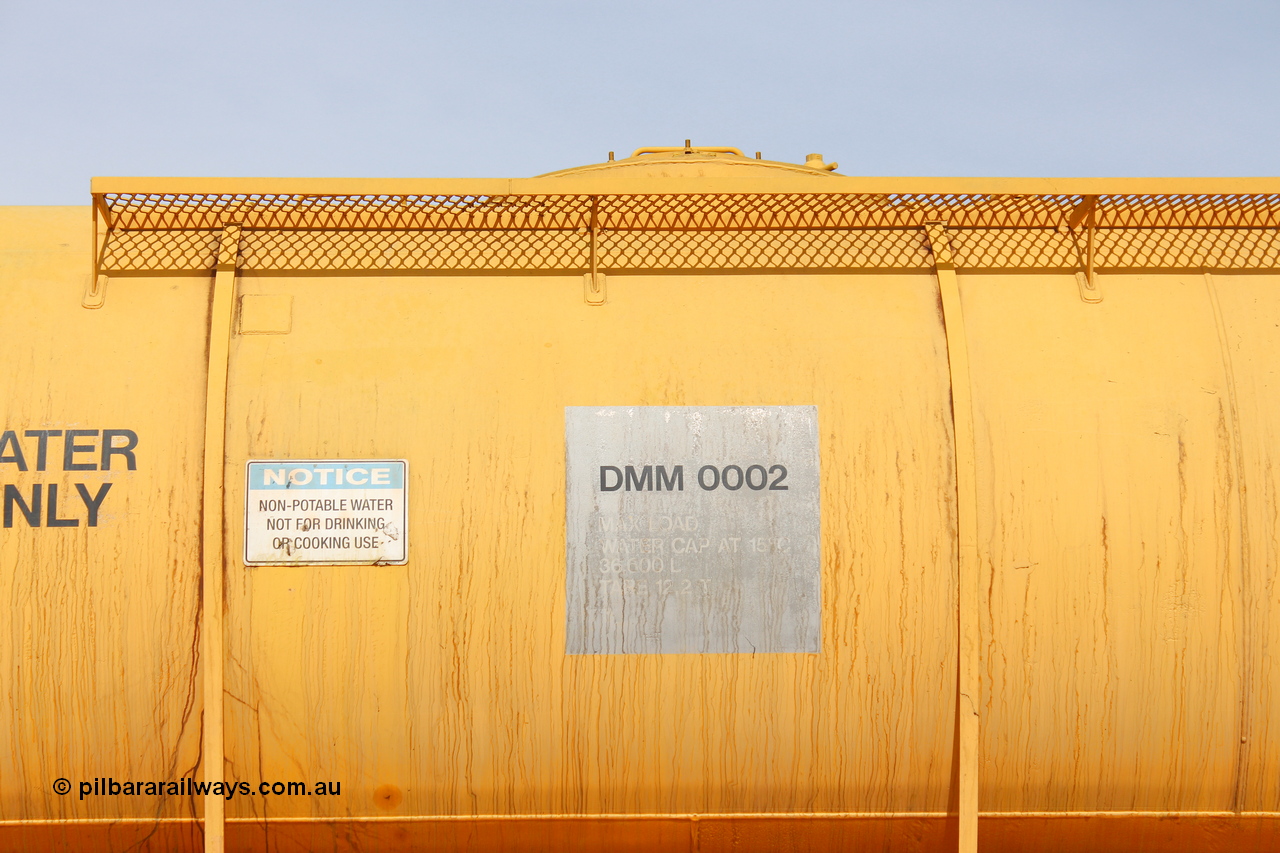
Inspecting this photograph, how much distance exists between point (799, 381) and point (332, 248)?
2.04 meters

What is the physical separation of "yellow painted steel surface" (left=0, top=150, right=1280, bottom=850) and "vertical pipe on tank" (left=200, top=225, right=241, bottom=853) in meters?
0.02

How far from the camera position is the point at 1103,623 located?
3420mm

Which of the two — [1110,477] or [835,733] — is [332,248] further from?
[1110,477]

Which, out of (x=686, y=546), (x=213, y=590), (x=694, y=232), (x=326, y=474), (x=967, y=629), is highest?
(x=694, y=232)

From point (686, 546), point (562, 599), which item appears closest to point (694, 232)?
point (686, 546)

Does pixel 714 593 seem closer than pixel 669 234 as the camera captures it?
Yes

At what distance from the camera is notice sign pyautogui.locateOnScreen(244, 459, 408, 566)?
3.38 metres

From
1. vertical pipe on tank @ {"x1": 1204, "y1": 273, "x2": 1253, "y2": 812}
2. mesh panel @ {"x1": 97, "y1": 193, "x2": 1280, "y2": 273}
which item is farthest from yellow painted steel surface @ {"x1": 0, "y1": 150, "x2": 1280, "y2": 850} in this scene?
mesh panel @ {"x1": 97, "y1": 193, "x2": 1280, "y2": 273}

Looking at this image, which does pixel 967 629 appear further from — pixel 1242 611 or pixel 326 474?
pixel 326 474

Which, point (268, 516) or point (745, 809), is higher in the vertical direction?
point (268, 516)

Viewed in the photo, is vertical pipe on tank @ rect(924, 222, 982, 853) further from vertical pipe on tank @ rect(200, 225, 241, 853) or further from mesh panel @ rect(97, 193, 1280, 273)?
vertical pipe on tank @ rect(200, 225, 241, 853)

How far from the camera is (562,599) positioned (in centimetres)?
341

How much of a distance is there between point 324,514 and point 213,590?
472mm

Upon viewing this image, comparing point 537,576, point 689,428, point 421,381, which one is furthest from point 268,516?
point 689,428
